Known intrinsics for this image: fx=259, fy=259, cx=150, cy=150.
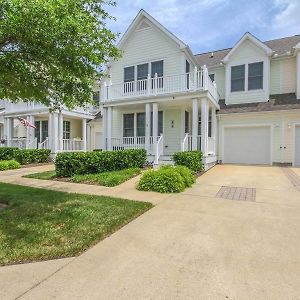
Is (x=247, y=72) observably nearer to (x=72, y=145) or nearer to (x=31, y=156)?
(x=72, y=145)

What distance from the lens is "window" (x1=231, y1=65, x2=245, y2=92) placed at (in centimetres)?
1772

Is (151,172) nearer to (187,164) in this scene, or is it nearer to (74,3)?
(187,164)

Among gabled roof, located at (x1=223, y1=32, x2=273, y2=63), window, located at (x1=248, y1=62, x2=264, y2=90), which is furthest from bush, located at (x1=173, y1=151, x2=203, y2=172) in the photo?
gabled roof, located at (x1=223, y1=32, x2=273, y2=63)

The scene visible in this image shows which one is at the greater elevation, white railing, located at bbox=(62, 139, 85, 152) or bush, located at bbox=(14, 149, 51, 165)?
white railing, located at bbox=(62, 139, 85, 152)

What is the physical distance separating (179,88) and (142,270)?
12056mm

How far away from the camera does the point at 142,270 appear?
340cm

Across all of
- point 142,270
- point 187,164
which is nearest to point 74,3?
point 142,270

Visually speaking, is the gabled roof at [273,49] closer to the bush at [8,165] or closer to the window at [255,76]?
the window at [255,76]

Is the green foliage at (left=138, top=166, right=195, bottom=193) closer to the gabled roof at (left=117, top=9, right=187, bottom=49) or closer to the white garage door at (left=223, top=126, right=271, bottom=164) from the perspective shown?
the white garage door at (left=223, top=126, right=271, bottom=164)

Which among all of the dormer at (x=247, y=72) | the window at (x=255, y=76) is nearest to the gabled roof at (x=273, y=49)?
the dormer at (x=247, y=72)

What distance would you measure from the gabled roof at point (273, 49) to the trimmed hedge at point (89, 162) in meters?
11.2

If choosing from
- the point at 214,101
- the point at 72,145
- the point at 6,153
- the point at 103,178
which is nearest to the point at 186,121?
the point at 214,101

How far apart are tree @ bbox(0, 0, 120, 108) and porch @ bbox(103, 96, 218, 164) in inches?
308

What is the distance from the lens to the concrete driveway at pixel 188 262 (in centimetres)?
292
